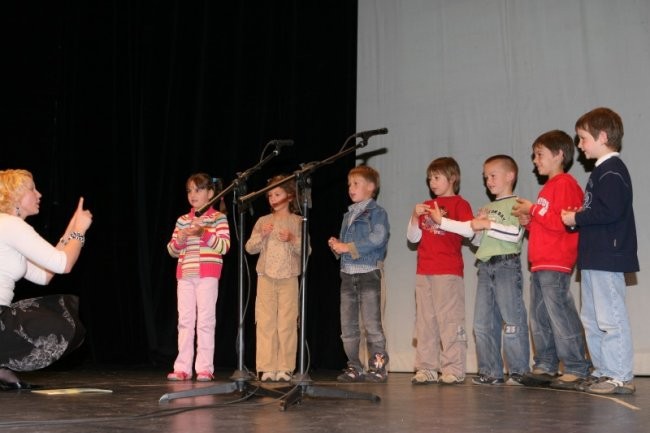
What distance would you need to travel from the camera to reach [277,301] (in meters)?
4.78

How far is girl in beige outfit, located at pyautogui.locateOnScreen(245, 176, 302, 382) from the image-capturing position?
4688mm

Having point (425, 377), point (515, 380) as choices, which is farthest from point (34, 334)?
point (515, 380)

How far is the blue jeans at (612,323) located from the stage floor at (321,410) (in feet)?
0.52

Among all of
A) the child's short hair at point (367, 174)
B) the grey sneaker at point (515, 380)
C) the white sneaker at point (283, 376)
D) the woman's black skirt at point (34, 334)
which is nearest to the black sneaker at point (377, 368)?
the white sneaker at point (283, 376)

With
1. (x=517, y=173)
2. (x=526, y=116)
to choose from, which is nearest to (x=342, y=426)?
(x=517, y=173)

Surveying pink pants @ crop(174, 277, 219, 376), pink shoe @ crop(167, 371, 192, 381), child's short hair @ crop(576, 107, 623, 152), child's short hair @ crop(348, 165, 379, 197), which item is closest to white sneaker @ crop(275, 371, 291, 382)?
pink pants @ crop(174, 277, 219, 376)

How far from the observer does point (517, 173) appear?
4660mm

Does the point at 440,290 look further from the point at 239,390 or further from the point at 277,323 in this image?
the point at 239,390

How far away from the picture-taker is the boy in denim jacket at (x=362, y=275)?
177 inches

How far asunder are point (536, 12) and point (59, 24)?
3904mm

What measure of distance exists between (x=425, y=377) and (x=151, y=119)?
3313 millimetres

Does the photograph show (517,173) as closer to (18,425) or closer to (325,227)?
(325,227)

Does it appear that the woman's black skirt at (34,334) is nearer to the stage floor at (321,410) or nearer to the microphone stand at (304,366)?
the stage floor at (321,410)

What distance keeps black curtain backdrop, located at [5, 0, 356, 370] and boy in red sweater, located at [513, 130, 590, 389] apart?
184cm
